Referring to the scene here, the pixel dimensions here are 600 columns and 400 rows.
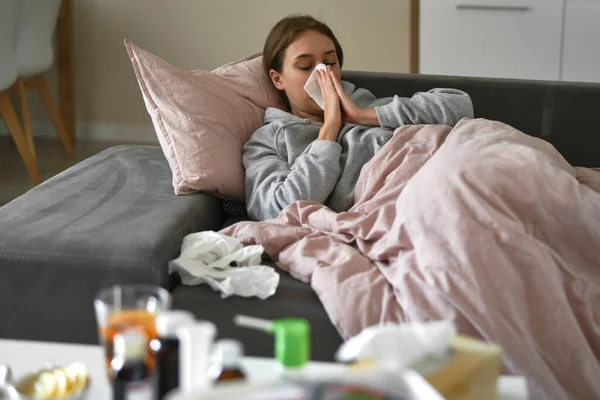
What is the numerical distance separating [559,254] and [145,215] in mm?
850

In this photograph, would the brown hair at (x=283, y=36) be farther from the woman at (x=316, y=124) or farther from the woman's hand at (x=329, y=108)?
the woman's hand at (x=329, y=108)

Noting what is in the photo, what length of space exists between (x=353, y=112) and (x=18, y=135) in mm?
1858

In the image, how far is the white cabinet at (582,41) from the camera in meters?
3.44

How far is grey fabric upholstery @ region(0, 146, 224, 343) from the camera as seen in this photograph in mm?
1710

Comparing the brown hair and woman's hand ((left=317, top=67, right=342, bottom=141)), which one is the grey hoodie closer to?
woman's hand ((left=317, top=67, right=342, bottom=141))

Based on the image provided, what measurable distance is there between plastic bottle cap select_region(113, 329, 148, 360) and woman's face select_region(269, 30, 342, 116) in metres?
1.43

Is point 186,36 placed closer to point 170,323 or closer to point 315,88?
point 315,88

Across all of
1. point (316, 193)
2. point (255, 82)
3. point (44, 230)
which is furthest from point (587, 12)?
point (44, 230)

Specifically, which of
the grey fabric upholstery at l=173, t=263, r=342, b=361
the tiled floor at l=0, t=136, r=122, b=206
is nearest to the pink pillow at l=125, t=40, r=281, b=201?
the grey fabric upholstery at l=173, t=263, r=342, b=361

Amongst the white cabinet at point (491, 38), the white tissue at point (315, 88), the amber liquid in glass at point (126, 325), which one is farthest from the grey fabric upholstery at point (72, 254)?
the white cabinet at point (491, 38)

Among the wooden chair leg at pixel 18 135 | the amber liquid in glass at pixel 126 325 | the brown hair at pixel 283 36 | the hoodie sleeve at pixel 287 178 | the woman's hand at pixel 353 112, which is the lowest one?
the wooden chair leg at pixel 18 135

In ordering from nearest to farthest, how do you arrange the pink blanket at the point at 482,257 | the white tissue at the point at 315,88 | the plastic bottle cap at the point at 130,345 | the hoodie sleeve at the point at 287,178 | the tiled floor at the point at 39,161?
the plastic bottle cap at the point at 130,345, the pink blanket at the point at 482,257, the hoodie sleeve at the point at 287,178, the white tissue at the point at 315,88, the tiled floor at the point at 39,161

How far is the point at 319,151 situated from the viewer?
2109mm

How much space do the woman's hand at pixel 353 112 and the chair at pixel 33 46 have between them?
5.82ft
